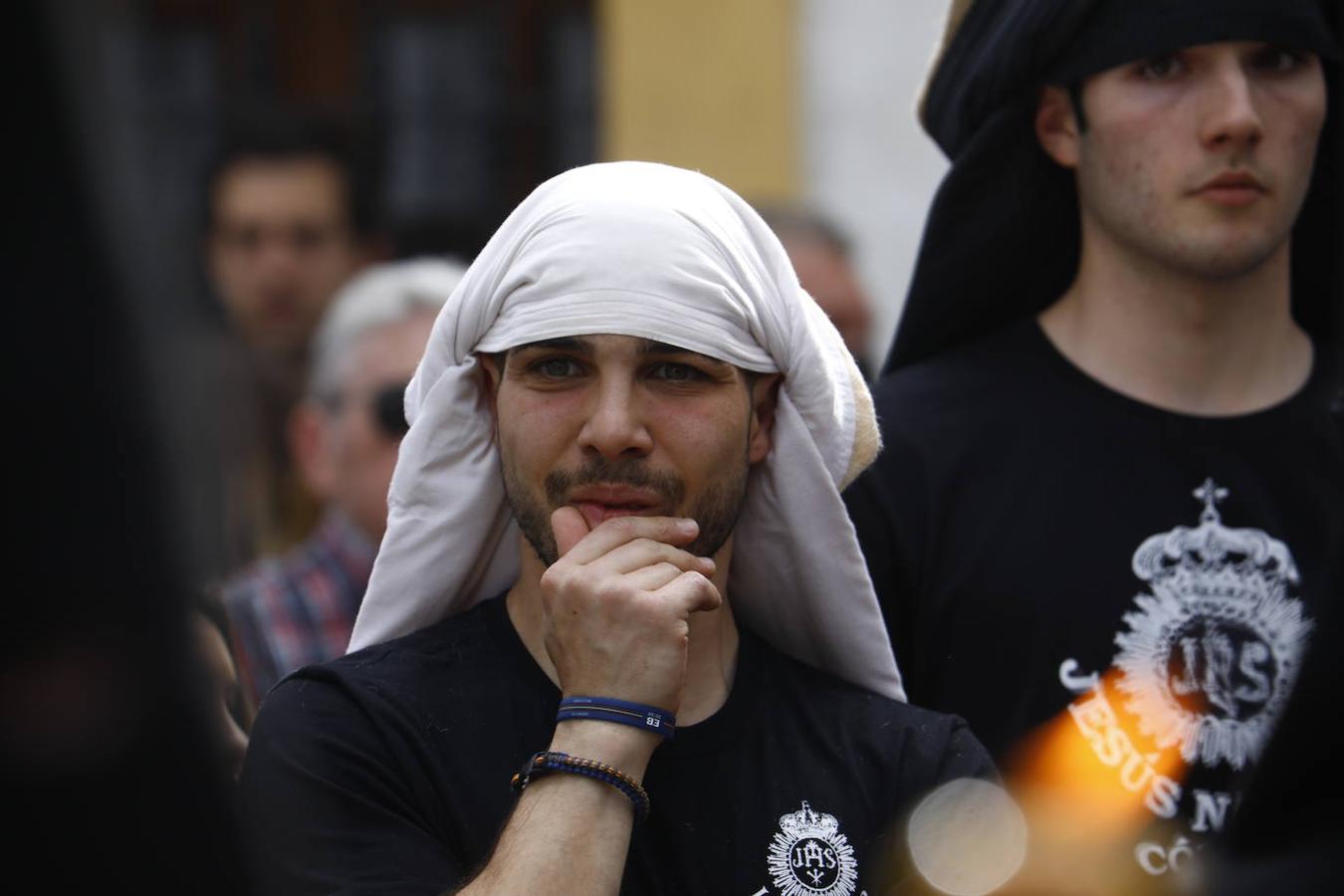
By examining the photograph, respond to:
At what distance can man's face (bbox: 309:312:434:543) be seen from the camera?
18.2 ft

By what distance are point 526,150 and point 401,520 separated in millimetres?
7086

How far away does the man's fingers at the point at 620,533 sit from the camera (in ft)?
9.41

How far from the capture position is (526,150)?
1012 centimetres

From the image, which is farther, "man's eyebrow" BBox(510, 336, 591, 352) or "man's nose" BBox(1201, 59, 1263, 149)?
"man's nose" BBox(1201, 59, 1263, 149)

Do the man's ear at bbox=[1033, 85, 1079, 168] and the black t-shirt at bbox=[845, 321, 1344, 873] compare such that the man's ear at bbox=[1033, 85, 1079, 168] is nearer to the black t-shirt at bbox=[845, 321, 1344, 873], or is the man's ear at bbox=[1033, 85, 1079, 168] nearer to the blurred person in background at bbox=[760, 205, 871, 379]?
the black t-shirt at bbox=[845, 321, 1344, 873]

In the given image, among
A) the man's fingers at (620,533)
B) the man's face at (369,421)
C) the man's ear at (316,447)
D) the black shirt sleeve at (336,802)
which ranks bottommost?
the man's ear at (316,447)

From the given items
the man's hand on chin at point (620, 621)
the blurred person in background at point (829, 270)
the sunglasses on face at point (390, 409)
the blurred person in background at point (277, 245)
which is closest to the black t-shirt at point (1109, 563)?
the man's hand on chin at point (620, 621)

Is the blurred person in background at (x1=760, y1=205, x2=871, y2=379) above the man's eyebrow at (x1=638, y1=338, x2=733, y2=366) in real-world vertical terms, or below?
Result: below

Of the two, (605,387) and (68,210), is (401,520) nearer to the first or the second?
(605,387)

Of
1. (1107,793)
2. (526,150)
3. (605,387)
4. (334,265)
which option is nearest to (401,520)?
(605,387)

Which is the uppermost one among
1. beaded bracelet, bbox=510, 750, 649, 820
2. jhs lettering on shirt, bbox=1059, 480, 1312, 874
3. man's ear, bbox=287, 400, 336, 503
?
beaded bracelet, bbox=510, 750, 649, 820

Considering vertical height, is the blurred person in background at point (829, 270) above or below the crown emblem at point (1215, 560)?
below

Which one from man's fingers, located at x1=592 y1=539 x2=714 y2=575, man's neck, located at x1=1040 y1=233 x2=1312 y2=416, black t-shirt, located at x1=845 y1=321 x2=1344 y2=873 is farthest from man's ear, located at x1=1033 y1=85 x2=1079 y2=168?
man's fingers, located at x1=592 y1=539 x2=714 y2=575

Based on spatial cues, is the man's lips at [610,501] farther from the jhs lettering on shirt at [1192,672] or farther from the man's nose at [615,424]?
the jhs lettering on shirt at [1192,672]
